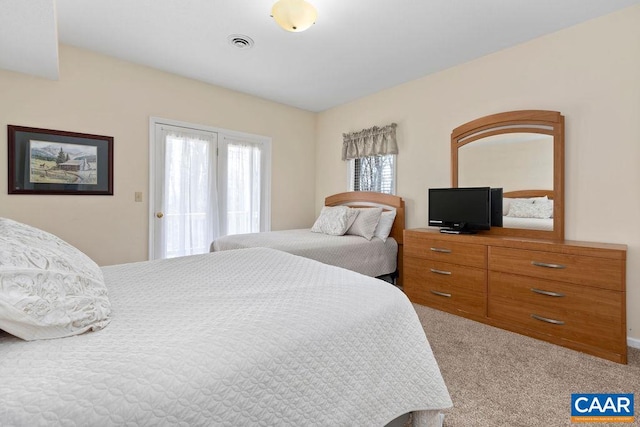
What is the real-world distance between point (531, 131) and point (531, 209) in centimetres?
69

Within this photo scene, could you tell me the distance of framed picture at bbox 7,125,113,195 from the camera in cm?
267

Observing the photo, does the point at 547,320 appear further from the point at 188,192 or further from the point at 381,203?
the point at 188,192

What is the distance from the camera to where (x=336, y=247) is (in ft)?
10.3

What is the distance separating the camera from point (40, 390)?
623mm

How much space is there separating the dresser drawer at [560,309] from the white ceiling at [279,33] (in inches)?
81.1

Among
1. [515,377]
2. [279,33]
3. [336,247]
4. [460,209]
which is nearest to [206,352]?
[515,377]

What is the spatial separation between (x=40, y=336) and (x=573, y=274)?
285cm

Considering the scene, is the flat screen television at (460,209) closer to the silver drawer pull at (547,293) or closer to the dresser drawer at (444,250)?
the dresser drawer at (444,250)

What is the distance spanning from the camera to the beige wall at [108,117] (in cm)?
270

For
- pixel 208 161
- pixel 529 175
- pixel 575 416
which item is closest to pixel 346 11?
pixel 529 175

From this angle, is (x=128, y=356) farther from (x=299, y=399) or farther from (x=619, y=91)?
(x=619, y=91)

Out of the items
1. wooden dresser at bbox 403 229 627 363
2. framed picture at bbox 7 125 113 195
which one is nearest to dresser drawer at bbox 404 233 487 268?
wooden dresser at bbox 403 229 627 363

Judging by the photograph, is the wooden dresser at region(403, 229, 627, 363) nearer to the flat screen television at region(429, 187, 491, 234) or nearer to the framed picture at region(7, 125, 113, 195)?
the flat screen television at region(429, 187, 491, 234)

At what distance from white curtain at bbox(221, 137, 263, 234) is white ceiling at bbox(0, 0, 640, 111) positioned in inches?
37.4
